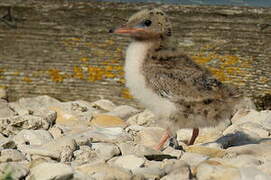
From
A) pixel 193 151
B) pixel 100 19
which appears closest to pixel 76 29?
pixel 100 19

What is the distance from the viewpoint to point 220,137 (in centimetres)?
631

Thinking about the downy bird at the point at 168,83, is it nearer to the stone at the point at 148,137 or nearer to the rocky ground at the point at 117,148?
the rocky ground at the point at 117,148

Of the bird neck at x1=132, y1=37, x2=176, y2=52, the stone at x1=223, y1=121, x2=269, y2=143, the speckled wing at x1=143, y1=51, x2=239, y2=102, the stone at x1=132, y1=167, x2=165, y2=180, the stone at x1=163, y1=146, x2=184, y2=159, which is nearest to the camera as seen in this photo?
the stone at x1=132, y1=167, x2=165, y2=180

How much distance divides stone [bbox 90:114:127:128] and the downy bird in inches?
63.8

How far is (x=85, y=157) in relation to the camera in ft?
16.6

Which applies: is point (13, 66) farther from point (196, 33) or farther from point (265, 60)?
point (265, 60)

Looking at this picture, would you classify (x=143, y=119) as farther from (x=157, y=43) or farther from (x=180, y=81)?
(x=180, y=81)

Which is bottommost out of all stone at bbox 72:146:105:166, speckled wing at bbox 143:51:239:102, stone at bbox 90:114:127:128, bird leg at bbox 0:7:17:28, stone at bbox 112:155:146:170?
stone at bbox 90:114:127:128

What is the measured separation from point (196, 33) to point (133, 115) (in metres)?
1.40

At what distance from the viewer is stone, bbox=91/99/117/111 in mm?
8086

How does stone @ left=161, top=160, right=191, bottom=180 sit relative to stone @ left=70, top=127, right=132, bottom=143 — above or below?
above

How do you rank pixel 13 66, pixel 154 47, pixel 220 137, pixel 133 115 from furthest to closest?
1. pixel 13 66
2. pixel 133 115
3. pixel 220 137
4. pixel 154 47

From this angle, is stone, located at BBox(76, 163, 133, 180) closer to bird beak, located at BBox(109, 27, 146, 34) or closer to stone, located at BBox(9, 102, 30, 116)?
bird beak, located at BBox(109, 27, 146, 34)

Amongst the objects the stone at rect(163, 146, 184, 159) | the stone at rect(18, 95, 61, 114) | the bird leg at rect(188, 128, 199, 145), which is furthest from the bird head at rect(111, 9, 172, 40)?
the stone at rect(18, 95, 61, 114)
